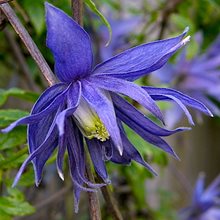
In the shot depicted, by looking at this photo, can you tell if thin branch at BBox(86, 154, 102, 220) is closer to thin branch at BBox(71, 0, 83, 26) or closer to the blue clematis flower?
thin branch at BBox(71, 0, 83, 26)

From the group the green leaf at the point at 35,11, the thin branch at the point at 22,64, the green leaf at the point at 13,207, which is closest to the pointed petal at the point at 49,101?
the green leaf at the point at 13,207

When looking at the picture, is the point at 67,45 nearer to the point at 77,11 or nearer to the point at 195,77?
the point at 77,11

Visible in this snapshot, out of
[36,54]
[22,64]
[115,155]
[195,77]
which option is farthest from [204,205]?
[36,54]

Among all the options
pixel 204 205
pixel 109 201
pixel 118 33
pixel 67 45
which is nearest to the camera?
pixel 67 45

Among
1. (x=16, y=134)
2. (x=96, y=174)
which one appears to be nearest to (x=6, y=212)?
(x=16, y=134)

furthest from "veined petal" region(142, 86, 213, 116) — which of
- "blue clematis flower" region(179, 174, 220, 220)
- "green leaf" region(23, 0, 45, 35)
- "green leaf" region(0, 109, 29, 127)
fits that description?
"blue clematis flower" region(179, 174, 220, 220)

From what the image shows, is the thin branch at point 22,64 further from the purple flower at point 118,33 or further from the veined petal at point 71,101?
the veined petal at point 71,101
